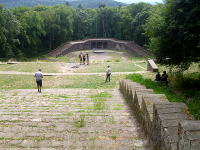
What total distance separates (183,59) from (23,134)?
9691mm

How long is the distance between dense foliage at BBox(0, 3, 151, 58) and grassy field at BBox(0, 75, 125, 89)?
2103 cm

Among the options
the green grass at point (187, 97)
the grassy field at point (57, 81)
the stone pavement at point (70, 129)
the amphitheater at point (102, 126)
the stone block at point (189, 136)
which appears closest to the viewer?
the stone block at point (189, 136)

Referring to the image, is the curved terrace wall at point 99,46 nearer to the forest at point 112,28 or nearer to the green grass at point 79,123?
the forest at point 112,28

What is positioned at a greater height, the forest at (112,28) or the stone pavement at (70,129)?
the forest at (112,28)

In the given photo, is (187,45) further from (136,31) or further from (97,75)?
(136,31)

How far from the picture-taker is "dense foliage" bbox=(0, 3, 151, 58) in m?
42.8

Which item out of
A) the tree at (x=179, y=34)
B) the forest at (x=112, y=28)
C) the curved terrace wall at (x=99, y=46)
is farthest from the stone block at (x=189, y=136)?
the curved terrace wall at (x=99, y=46)

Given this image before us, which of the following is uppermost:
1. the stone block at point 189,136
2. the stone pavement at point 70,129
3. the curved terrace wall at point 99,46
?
the stone block at point 189,136

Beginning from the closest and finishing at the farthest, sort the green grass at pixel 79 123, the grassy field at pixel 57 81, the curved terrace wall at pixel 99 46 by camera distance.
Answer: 1. the green grass at pixel 79 123
2. the grassy field at pixel 57 81
3. the curved terrace wall at pixel 99 46

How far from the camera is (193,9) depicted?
11.5 meters

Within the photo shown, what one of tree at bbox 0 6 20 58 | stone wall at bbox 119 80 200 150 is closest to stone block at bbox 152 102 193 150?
stone wall at bbox 119 80 200 150

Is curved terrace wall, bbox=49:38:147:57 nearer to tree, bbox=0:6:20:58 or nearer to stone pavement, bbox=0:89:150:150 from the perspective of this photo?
tree, bbox=0:6:20:58

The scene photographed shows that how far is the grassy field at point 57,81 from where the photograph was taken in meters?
17.7

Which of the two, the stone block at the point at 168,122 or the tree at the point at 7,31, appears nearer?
the stone block at the point at 168,122
